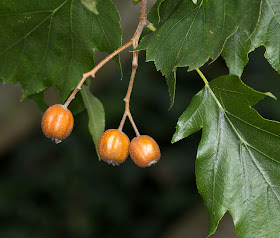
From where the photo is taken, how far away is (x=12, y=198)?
4.55 meters

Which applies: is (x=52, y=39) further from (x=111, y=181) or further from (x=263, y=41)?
(x=111, y=181)

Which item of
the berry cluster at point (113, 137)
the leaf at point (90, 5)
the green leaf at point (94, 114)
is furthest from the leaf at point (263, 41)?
the green leaf at point (94, 114)

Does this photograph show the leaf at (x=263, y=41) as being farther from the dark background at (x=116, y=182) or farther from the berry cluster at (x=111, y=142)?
the dark background at (x=116, y=182)

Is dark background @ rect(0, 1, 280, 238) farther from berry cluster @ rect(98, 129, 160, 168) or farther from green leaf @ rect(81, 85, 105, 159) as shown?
berry cluster @ rect(98, 129, 160, 168)

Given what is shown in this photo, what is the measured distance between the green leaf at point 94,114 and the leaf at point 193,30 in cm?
49

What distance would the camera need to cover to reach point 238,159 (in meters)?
1.66

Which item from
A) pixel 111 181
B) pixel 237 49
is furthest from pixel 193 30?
pixel 111 181

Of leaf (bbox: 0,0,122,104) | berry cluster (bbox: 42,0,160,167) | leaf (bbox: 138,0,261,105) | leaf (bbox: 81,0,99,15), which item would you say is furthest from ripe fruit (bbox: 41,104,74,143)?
leaf (bbox: 81,0,99,15)

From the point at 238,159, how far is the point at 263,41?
37 centimetres

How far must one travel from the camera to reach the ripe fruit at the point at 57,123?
1611 mm

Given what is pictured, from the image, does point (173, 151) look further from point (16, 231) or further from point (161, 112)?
point (16, 231)

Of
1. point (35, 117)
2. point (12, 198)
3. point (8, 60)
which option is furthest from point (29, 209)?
point (8, 60)

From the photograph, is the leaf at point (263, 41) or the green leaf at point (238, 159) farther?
the green leaf at point (238, 159)

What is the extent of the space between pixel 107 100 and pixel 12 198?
116 cm
